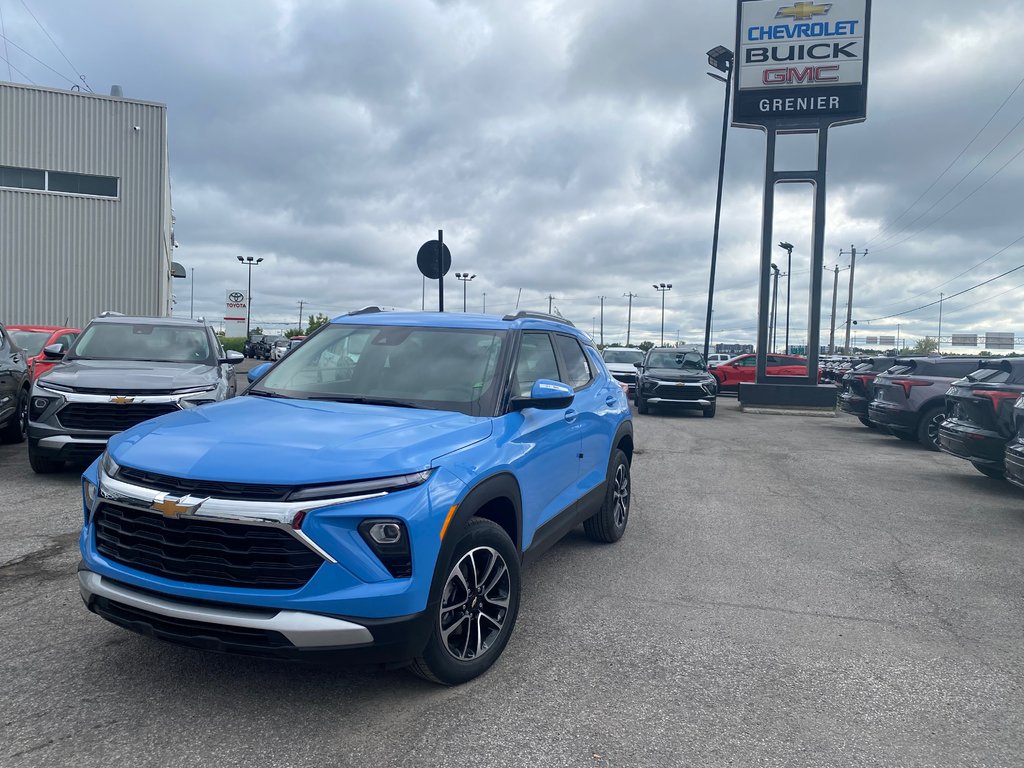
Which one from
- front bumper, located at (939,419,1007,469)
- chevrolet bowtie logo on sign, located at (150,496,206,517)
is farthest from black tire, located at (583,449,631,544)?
front bumper, located at (939,419,1007,469)

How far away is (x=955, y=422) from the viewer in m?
9.58

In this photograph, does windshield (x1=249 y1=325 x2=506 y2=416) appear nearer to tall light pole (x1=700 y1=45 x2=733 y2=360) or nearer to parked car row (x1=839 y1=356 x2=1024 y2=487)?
parked car row (x1=839 y1=356 x2=1024 y2=487)

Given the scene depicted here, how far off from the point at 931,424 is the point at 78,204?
80.2ft

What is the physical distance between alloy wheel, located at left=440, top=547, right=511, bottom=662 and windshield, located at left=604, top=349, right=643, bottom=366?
2252 centimetres

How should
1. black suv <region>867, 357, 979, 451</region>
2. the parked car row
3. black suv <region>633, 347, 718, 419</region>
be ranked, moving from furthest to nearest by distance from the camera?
black suv <region>633, 347, 718, 419</region> < black suv <region>867, 357, 979, 451</region> < the parked car row

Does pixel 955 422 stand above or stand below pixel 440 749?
above

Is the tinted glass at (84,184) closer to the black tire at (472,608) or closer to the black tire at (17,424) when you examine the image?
the black tire at (17,424)

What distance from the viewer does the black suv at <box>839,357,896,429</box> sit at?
1591cm

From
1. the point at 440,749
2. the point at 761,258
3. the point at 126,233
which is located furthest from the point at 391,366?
the point at 126,233

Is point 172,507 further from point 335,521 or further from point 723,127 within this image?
point 723,127

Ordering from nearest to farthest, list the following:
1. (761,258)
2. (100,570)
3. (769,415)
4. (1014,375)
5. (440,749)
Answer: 1. (440,749)
2. (100,570)
3. (1014,375)
4. (769,415)
5. (761,258)

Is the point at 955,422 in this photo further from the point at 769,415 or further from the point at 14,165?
the point at 14,165

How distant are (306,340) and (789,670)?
3468mm

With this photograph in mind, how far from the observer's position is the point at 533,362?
481 centimetres
